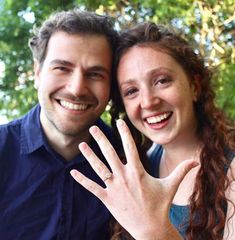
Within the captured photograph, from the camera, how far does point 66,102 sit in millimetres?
2275

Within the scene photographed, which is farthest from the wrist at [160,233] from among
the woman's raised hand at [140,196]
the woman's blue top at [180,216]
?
the woman's blue top at [180,216]

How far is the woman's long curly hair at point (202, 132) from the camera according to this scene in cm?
203

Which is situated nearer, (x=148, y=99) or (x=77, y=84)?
(x=148, y=99)

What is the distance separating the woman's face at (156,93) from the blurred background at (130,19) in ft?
4.45

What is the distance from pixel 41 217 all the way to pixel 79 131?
49 centimetres

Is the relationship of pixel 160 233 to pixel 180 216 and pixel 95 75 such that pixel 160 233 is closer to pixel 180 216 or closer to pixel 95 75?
pixel 180 216

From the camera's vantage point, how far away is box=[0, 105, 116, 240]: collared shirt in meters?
2.16

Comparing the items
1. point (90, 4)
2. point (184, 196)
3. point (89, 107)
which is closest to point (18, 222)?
point (89, 107)

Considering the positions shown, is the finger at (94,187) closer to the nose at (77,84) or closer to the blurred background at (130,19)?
the nose at (77,84)

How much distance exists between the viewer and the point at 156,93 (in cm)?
214

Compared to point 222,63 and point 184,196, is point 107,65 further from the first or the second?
point 222,63

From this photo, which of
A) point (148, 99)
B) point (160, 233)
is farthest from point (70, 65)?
point (160, 233)

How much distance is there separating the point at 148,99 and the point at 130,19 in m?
1.68

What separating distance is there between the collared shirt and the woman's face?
434mm
